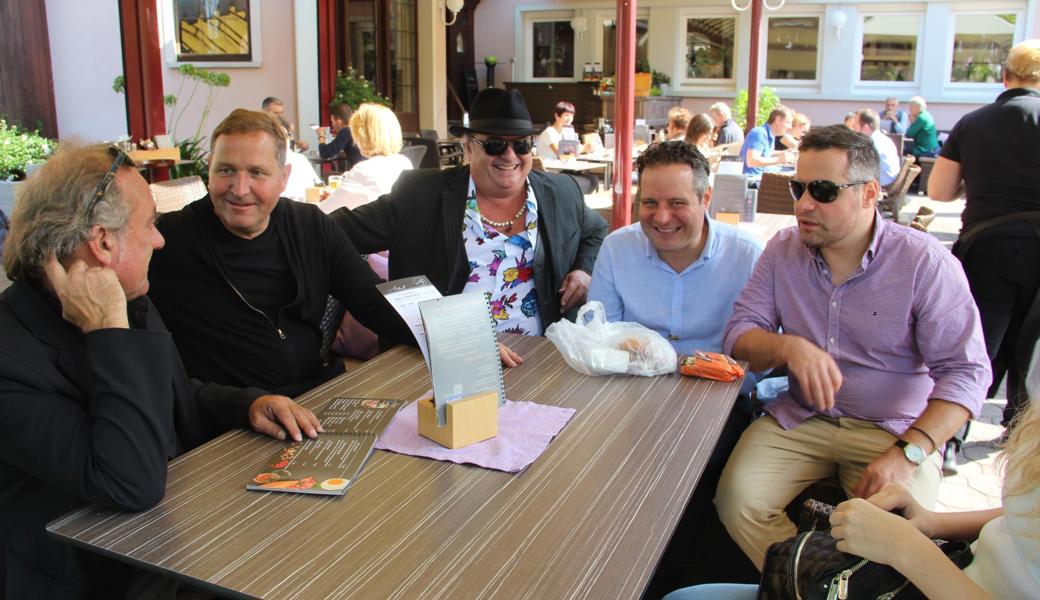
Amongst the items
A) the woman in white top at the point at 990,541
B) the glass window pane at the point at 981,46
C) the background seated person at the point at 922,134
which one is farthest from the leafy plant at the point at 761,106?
the woman in white top at the point at 990,541

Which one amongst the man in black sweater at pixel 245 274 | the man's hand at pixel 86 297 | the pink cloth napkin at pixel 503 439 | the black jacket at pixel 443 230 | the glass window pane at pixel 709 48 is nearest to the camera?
the man's hand at pixel 86 297

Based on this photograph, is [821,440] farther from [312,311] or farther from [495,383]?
[312,311]

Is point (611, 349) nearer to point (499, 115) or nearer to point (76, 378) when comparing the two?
point (499, 115)

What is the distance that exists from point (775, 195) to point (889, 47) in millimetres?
13396

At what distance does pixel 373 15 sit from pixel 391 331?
12165 millimetres

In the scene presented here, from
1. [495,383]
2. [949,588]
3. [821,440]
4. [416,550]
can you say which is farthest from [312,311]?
[949,588]

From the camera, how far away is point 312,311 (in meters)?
2.47

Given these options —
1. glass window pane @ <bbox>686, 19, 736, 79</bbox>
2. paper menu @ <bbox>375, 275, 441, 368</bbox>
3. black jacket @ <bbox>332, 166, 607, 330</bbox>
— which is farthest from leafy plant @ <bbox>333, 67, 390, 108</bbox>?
paper menu @ <bbox>375, 275, 441, 368</bbox>

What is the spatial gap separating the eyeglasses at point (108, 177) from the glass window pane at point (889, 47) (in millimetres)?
18327

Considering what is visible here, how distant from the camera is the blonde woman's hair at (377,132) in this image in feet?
17.1

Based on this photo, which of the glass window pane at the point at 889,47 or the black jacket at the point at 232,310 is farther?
the glass window pane at the point at 889,47

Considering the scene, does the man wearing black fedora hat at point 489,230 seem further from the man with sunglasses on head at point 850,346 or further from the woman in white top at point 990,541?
the woman in white top at point 990,541

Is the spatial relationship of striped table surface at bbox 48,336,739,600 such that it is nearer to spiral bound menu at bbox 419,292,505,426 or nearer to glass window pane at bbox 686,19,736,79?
spiral bound menu at bbox 419,292,505,426

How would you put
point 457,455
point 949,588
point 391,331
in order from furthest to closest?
point 391,331, point 457,455, point 949,588
